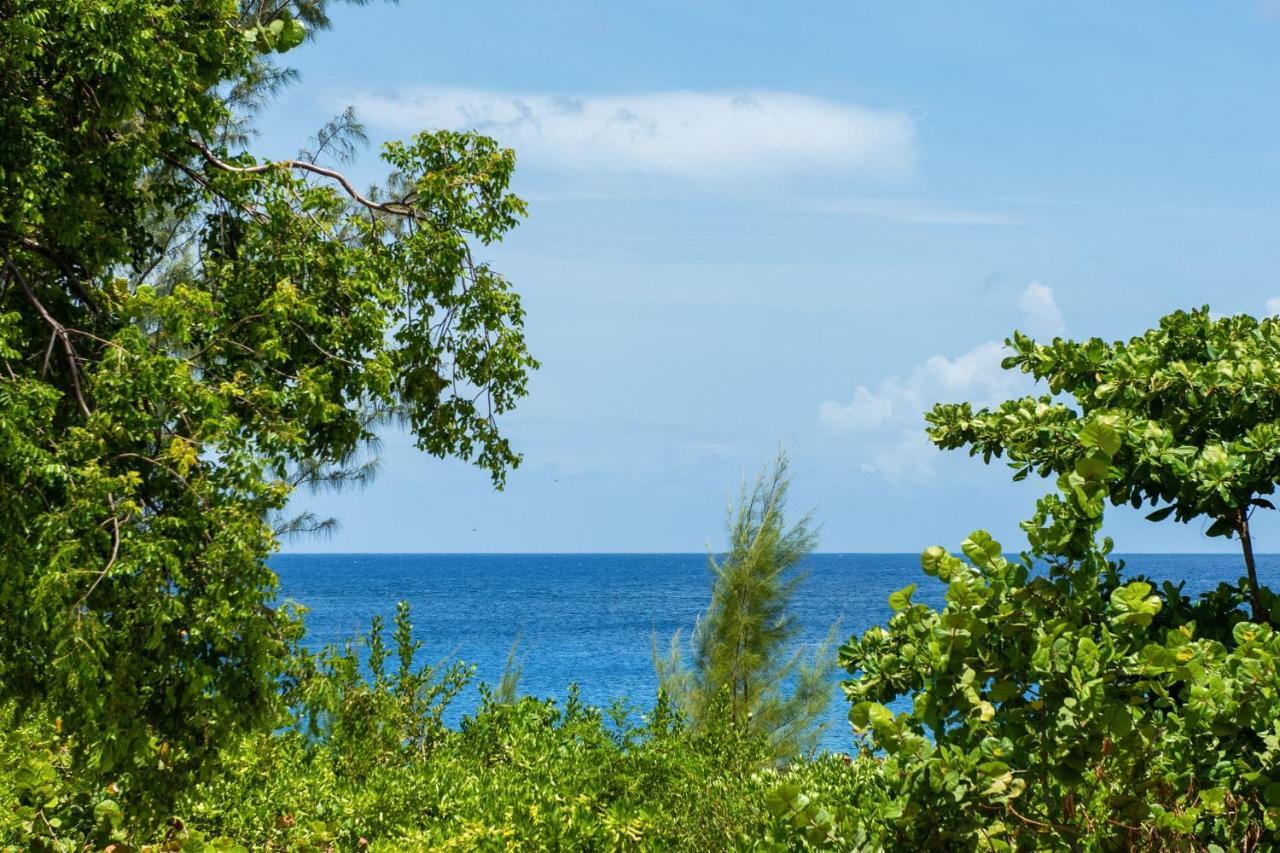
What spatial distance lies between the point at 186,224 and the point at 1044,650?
39.5ft

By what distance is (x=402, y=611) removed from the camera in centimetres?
883

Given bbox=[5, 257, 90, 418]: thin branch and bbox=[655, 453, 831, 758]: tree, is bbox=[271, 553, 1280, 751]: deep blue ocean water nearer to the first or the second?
bbox=[655, 453, 831, 758]: tree

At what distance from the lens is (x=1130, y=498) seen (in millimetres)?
4891

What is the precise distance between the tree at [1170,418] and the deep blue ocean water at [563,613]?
1194 centimetres

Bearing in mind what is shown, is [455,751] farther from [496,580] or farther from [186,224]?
[496,580]

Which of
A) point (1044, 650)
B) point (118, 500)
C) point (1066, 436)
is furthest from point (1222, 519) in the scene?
point (118, 500)

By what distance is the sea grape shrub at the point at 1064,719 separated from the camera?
3049 millimetres

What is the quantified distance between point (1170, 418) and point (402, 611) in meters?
5.71

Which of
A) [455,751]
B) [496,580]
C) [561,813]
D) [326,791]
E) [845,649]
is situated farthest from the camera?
[496,580]

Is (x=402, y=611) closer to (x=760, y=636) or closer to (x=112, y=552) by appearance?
(x=112, y=552)

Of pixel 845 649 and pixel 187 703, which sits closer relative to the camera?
pixel 845 649

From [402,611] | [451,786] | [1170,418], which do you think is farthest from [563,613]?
[1170,418]

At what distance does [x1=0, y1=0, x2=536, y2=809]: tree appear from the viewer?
19.7 feet

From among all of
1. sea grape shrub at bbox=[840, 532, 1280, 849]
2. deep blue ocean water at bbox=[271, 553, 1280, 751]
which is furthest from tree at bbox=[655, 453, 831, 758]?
sea grape shrub at bbox=[840, 532, 1280, 849]
